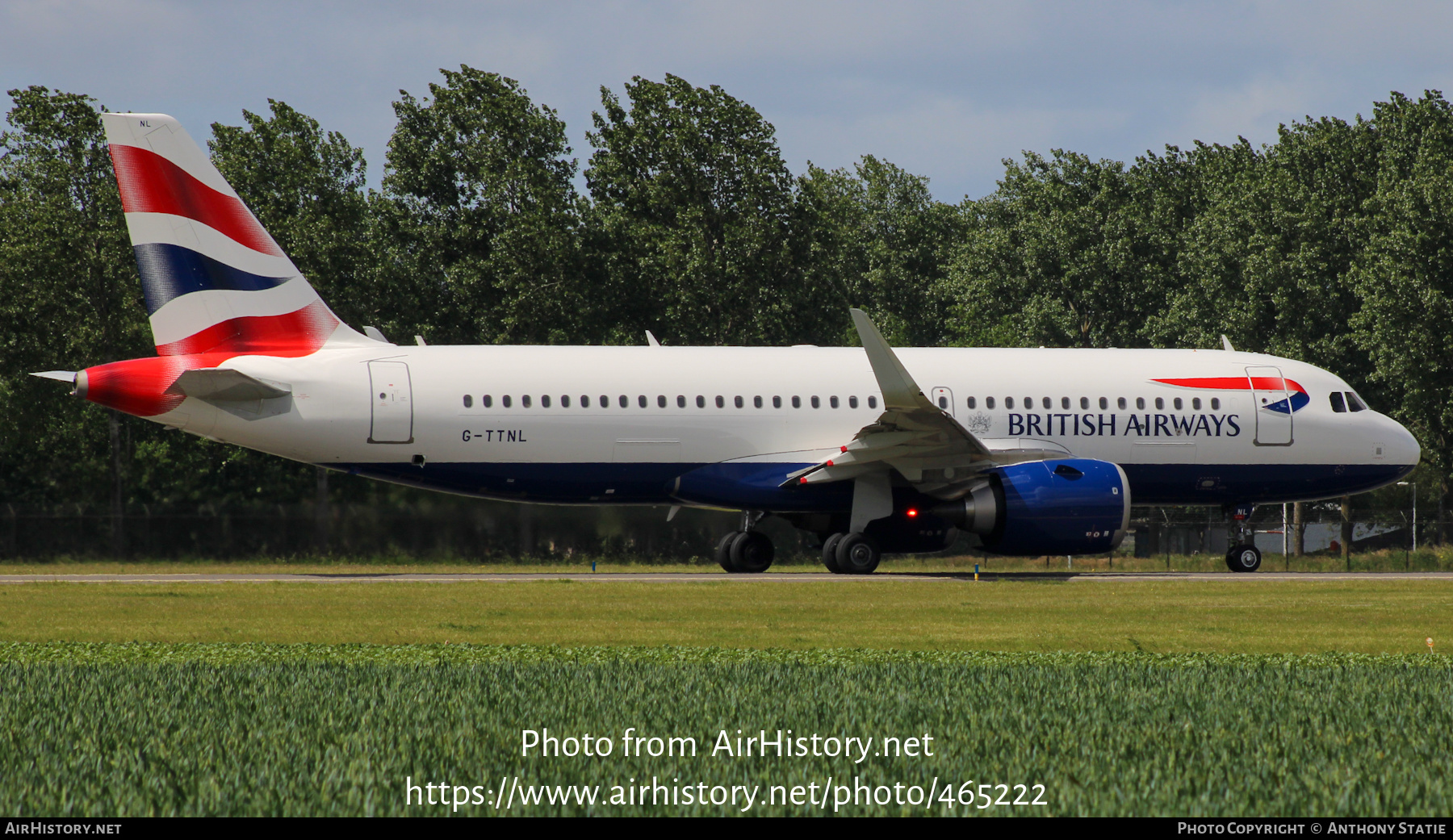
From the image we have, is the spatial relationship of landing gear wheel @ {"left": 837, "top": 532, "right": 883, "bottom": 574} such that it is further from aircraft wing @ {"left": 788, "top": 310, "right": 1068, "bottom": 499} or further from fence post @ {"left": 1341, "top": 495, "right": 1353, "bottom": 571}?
fence post @ {"left": 1341, "top": 495, "right": 1353, "bottom": 571}

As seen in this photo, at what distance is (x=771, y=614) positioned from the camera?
16.2m

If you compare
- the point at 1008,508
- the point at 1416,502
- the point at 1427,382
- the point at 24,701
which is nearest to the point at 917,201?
the point at 1416,502

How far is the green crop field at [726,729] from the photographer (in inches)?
251

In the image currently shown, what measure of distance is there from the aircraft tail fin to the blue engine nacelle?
11.1 meters

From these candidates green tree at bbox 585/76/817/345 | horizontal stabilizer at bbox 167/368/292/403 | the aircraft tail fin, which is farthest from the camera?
green tree at bbox 585/76/817/345

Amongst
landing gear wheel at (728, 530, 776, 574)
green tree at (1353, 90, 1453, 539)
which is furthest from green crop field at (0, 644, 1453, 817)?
green tree at (1353, 90, 1453, 539)

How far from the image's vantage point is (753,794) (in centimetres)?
645

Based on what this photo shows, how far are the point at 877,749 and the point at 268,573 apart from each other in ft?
64.3

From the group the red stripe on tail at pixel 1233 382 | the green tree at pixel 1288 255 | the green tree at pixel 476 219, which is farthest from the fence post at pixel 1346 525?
the green tree at pixel 476 219

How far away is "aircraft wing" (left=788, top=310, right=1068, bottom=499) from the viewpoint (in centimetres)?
2123

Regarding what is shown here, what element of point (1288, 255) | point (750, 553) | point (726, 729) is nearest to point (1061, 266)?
point (1288, 255)

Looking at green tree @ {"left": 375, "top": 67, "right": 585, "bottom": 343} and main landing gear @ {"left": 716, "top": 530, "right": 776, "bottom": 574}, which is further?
green tree @ {"left": 375, "top": 67, "right": 585, "bottom": 343}

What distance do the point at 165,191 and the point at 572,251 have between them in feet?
60.9

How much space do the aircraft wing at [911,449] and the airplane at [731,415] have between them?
0.05 metres
